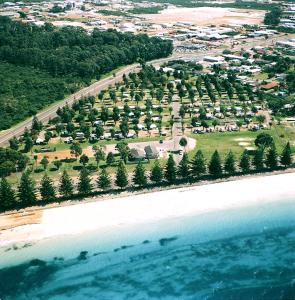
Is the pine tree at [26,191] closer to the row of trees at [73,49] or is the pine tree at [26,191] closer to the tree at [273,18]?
the row of trees at [73,49]

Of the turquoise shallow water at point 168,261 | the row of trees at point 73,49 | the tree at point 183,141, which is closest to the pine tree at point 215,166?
the tree at point 183,141

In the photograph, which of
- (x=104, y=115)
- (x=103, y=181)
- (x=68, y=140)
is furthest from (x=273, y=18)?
(x=103, y=181)

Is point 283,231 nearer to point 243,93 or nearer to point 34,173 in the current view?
point 34,173

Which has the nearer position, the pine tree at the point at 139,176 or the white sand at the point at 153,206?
the white sand at the point at 153,206

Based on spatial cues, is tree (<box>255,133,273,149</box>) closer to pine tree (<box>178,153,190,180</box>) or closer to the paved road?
pine tree (<box>178,153,190,180</box>)

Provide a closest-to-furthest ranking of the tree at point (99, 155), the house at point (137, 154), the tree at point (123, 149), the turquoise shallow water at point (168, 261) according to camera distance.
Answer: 1. the turquoise shallow water at point (168, 261)
2. the tree at point (99, 155)
3. the tree at point (123, 149)
4. the house at point (137, 154)

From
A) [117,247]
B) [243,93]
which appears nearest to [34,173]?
[117,247]
